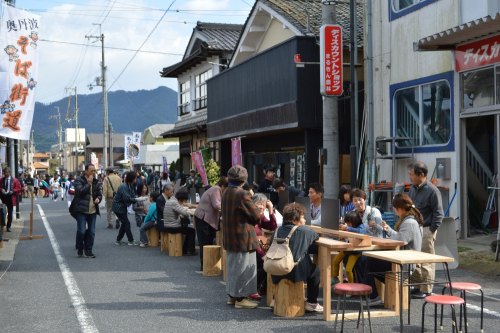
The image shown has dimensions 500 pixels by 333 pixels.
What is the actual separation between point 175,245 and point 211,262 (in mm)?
2599

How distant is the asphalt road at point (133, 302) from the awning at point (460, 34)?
13.8ft

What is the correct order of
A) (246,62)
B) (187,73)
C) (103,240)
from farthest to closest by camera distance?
1. (187,73)
2. (246,62)
3. (103,240)

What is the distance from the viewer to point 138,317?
7.06 metres

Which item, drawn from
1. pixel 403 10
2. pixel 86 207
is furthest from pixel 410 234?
pixel 403 10

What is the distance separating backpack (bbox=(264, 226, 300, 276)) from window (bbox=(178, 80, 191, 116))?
2650cm

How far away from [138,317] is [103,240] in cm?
837

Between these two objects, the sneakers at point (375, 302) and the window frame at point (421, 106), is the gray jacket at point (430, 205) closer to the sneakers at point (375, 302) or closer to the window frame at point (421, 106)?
the sneakers at point (375, 302)

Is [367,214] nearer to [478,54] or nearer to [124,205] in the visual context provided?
[478,54]

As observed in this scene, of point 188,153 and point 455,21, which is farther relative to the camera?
point 188,153

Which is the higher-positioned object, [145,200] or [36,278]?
[145,200]

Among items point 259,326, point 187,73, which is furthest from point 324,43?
point 187,73

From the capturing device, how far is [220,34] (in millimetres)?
30547

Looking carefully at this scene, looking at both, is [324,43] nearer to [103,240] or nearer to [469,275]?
[469,275]

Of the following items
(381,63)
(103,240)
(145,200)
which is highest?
(381,63)
